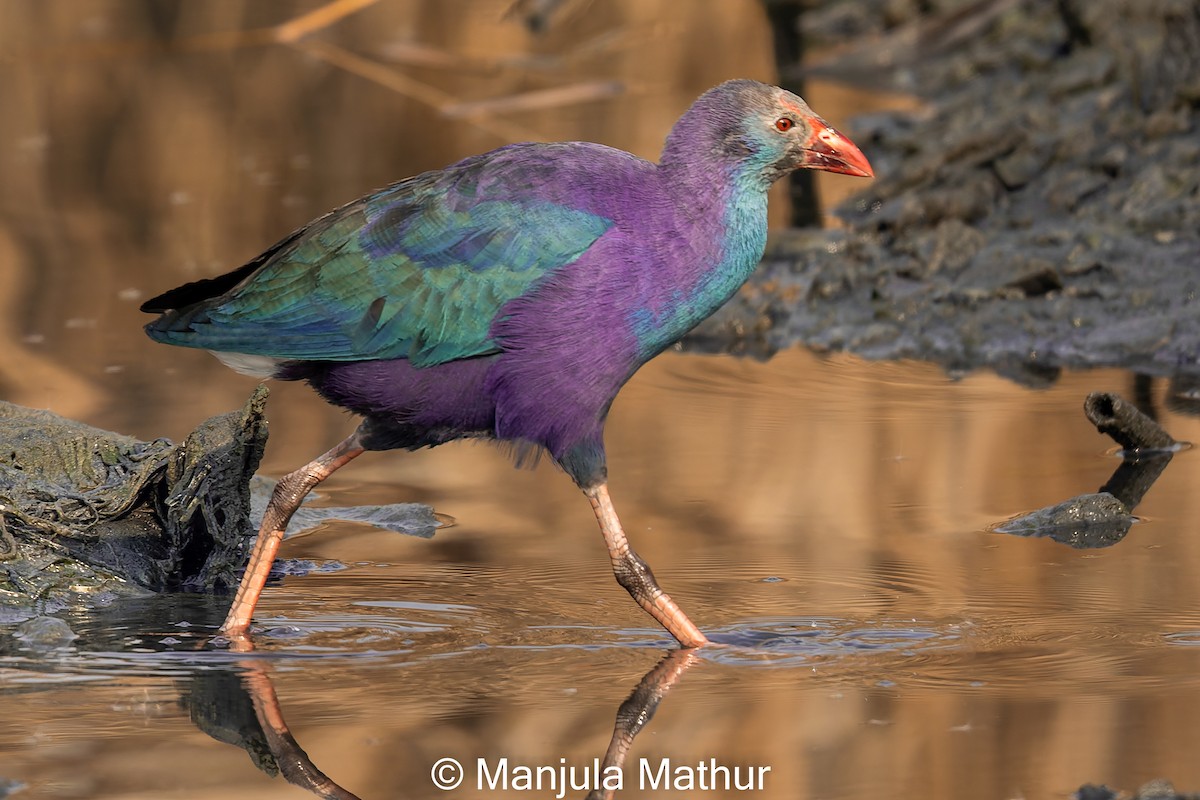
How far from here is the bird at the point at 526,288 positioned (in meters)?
4.48

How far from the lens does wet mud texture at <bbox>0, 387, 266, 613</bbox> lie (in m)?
4.97

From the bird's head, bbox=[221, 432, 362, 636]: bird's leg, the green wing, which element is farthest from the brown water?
the bird's head

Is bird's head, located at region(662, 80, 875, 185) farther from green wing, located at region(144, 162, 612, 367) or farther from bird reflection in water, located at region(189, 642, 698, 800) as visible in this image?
bird reflection in water, located at region(189, 642, 698, 800)

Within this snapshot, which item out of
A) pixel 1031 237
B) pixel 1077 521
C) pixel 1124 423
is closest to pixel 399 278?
pixel 1077 521

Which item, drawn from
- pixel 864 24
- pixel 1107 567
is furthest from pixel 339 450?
pixel 864 24

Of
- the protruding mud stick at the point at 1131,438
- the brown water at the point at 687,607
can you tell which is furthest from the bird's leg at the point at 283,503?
the protruding mud stick at the point at 1131,438

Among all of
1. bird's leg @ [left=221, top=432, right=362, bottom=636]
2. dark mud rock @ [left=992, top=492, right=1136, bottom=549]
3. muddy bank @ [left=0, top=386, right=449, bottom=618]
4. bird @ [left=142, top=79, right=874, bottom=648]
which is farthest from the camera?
dark mud rock @ [left=992, top=492, right=1136, bottom=549]

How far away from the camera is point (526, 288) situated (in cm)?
453

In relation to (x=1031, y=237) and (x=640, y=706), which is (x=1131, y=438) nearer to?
(x=1031, y=237)

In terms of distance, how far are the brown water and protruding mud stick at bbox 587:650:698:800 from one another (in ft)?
0.08

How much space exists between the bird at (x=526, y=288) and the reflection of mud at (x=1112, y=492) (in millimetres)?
1158

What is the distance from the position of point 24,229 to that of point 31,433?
167 inches

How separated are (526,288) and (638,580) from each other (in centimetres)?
72

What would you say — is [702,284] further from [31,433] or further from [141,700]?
[31,433]
